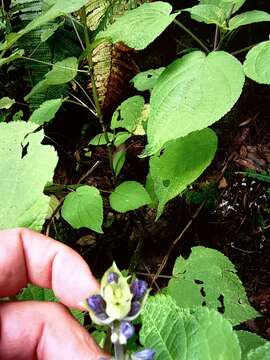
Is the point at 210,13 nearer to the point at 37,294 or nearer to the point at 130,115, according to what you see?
the point at 130,115

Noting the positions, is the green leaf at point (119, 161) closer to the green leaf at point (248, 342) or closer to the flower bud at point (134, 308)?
the green leaf at point (248, 342)

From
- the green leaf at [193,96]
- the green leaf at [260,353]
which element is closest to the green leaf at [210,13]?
the green leaf at [193,96]

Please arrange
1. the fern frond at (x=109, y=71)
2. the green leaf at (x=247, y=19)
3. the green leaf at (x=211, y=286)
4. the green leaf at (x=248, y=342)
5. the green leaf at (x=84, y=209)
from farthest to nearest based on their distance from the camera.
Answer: the fern frond at (x=109, y=71) < the green leaf at (x=84, y=209) < the green leaf at (x=211, y=286) < the green leaf at (x=247, y=19) < the green leaf at (x=248, y=342)

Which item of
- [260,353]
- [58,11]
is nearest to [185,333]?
[260,353]

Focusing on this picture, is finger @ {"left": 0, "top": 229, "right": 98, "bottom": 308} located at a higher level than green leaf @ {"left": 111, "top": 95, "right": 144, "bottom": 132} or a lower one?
higher

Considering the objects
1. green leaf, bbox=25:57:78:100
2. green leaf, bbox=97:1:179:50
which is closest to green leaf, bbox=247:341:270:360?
green leaf, bbox=97:1:179:50

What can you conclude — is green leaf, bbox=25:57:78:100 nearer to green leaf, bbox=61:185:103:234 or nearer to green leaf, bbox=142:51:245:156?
green leaf, bbox=61:185:103:234
